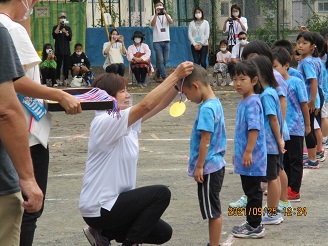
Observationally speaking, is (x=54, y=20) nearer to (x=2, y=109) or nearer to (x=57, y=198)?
(x=57, y=198)

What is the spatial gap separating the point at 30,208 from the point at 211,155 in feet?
7.75

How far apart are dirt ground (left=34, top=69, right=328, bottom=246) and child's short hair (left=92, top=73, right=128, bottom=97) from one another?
1.60 m

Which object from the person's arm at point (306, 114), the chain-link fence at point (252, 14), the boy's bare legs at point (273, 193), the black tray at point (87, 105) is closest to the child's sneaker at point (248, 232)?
the boy's bare legs at point (273, 193)

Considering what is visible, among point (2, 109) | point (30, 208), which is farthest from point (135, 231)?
point (2, 109)

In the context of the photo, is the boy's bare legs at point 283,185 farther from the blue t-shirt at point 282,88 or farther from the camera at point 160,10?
the camera at point 160,10

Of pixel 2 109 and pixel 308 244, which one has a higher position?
pixel 2 109

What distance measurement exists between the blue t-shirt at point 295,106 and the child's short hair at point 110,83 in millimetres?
2959

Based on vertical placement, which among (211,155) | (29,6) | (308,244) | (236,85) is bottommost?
(308,244)

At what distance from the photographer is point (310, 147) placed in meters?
9.75

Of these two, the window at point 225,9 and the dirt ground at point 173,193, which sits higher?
the window at point 225,9

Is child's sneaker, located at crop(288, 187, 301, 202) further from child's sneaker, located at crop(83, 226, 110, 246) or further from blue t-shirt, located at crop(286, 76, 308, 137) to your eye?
child's sneaker, located at crop(83, 226, 110, 246)

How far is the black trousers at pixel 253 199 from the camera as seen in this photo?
6.79m

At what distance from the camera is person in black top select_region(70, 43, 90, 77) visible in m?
21.2

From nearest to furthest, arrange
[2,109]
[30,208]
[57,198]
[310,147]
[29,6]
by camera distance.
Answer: [2,109], [30,208], [29,6], [57,198], [310,147]
